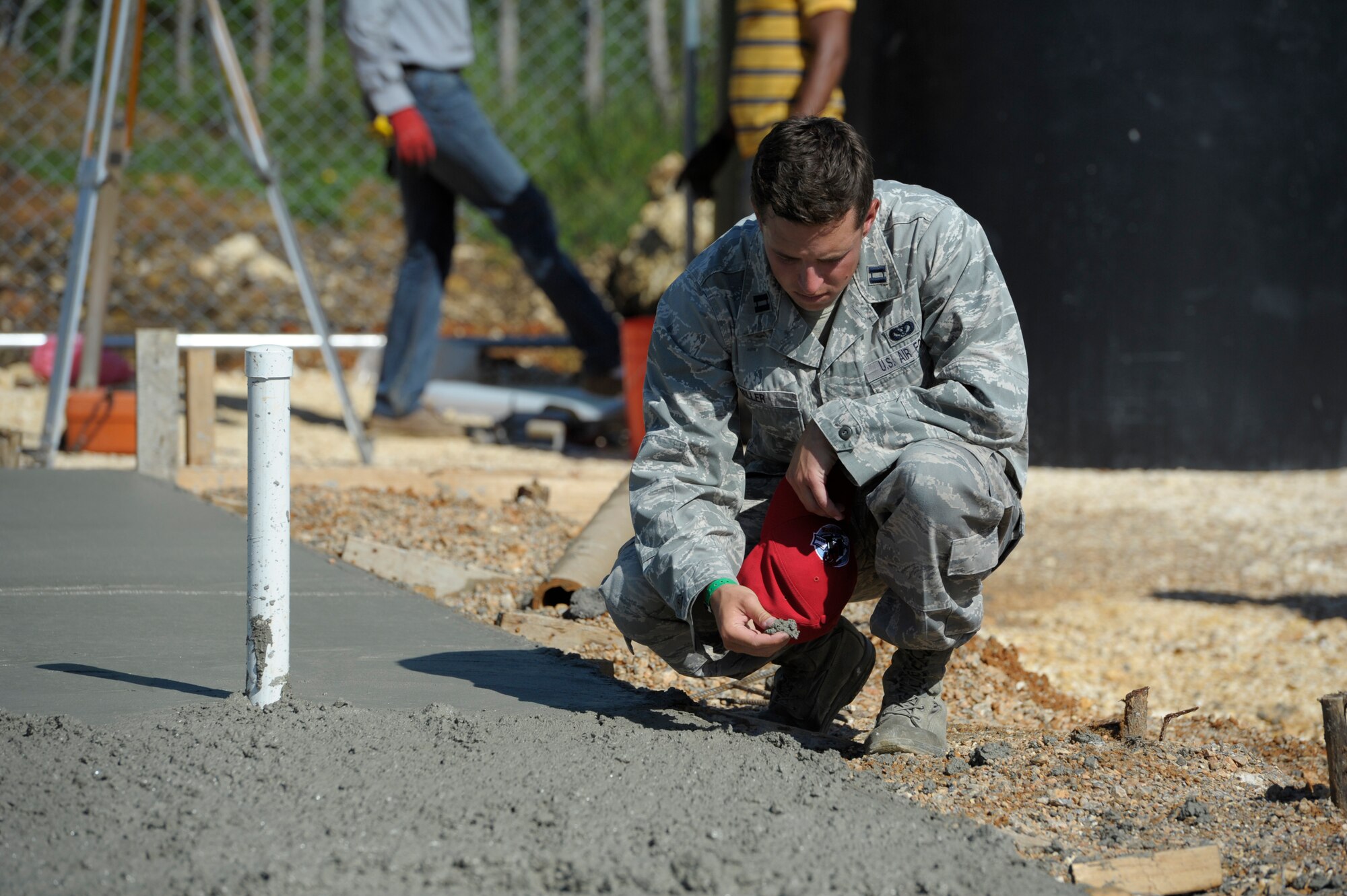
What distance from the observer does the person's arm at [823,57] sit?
5.43 m

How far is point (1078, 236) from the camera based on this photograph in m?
6.06

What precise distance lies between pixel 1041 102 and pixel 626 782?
465 centimetres

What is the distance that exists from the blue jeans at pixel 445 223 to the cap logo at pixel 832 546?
4122 millimetres

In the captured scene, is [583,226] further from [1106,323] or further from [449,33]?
[1106,323]

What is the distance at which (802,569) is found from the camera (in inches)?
96.8

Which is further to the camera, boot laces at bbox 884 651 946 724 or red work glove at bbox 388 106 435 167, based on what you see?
red work glove at bbox 388 106 435 167

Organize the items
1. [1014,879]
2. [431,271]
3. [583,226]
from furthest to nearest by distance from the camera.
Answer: [583,226]
[431,271]
[1014,879]

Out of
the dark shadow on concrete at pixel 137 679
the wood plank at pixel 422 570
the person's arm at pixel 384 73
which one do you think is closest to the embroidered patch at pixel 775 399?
the dark shadow on concrete at pixel 137 679

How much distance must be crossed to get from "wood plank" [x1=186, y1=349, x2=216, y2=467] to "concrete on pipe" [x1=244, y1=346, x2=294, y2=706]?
271 cm

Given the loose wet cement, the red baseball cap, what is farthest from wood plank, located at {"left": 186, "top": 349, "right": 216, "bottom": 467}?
the red baseball cap

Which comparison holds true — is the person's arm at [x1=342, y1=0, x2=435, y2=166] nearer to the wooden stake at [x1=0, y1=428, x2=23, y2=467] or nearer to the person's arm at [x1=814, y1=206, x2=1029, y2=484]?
the wooden stake at [x1=0, y1=428, x2=23, y2=467]

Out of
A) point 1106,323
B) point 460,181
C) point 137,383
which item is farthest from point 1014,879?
point 460,181

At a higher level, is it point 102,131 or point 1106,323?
point 102,131

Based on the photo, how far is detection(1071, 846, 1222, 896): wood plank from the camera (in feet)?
6.57
